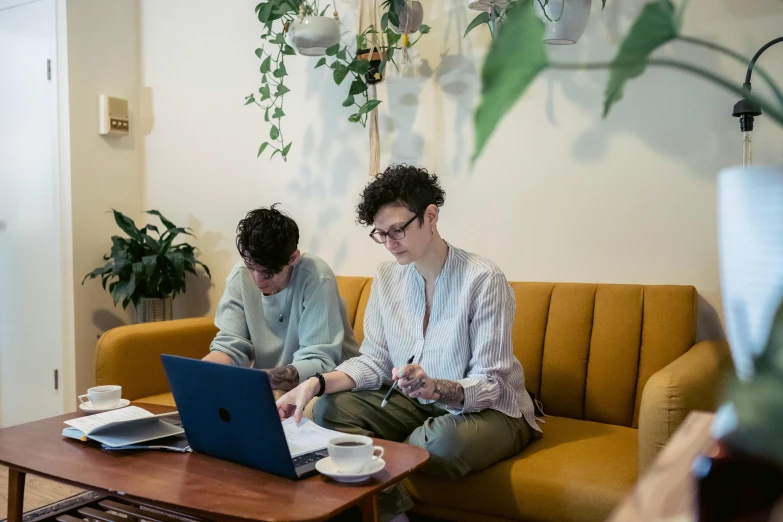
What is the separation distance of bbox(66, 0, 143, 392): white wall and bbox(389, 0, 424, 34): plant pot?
5.14 ft

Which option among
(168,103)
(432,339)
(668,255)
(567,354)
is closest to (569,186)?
(668,255)

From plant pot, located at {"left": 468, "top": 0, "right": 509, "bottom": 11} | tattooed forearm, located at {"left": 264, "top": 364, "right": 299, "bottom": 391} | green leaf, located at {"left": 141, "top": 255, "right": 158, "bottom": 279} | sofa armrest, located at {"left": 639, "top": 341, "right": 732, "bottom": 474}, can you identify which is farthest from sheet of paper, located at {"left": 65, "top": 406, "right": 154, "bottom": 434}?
plant pot, located at {"left": 468, "top": 0, "right": 509, "bottom": 11}

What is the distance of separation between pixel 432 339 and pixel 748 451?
5.56ft

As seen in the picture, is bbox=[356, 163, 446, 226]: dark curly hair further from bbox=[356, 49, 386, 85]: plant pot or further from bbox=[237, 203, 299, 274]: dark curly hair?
bbox=[356, 49, 386, 85]: plant pot

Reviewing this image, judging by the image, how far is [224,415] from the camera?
1.38 meters

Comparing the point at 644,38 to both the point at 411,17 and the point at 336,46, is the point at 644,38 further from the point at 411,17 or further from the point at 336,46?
the point at 336,46

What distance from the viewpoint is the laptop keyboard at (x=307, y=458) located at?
4.57 feet

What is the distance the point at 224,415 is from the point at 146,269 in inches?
69.9

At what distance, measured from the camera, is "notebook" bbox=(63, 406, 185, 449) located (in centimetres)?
157

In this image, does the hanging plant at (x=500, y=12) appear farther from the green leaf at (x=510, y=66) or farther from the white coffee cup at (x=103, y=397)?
the green leaf at (x=510, y=66)

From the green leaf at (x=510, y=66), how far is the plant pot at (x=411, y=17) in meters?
2.34

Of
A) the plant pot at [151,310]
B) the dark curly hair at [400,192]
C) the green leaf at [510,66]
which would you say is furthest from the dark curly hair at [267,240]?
the green leaf at [510,66]

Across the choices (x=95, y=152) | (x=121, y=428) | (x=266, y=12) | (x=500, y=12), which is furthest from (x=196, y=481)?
(x=95, y=152)

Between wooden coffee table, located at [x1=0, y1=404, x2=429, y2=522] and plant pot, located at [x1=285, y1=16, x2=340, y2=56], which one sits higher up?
plant pot, located at [x1=285, y1=16, x2=340, y2=56]
